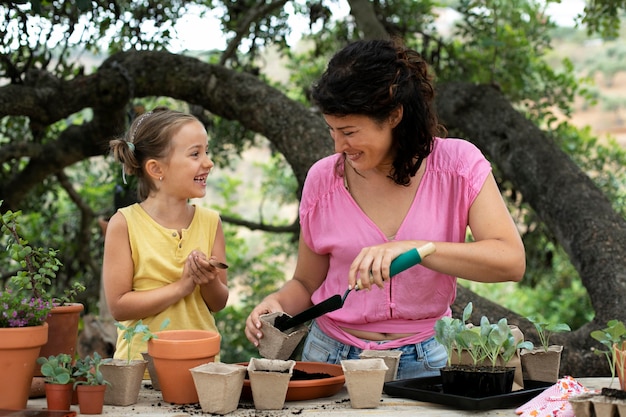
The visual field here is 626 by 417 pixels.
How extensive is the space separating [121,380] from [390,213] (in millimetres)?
858

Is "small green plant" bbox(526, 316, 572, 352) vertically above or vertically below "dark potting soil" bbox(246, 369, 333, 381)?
above

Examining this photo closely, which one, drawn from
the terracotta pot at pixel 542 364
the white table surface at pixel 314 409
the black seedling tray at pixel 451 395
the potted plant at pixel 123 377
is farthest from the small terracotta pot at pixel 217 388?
the terracotta pot at pixel 542 364

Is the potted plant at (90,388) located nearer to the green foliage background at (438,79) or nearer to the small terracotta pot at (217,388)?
the small terracotta pot at (217,388)

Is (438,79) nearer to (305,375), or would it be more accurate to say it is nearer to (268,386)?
(305,375)

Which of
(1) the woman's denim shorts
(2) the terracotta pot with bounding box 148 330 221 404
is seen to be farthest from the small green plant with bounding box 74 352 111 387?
(1) the woman's denim shorts

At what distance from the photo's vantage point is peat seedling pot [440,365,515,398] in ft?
5.35

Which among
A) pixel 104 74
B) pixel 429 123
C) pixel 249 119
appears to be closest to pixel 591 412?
pixel 429 123

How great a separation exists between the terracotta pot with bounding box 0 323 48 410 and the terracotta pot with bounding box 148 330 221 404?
0.24 meters

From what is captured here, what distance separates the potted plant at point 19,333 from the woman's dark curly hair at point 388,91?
0.78 m

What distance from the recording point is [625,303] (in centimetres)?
335

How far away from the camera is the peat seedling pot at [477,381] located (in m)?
1.63

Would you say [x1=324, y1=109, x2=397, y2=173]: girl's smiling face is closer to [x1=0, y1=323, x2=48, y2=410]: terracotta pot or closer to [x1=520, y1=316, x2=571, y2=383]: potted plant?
[x1=520, y1=316, x2=571, y2=383]: potted plant

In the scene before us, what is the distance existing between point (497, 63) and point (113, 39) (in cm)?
232

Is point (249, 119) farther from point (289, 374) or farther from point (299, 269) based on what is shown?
point (289, 374)
